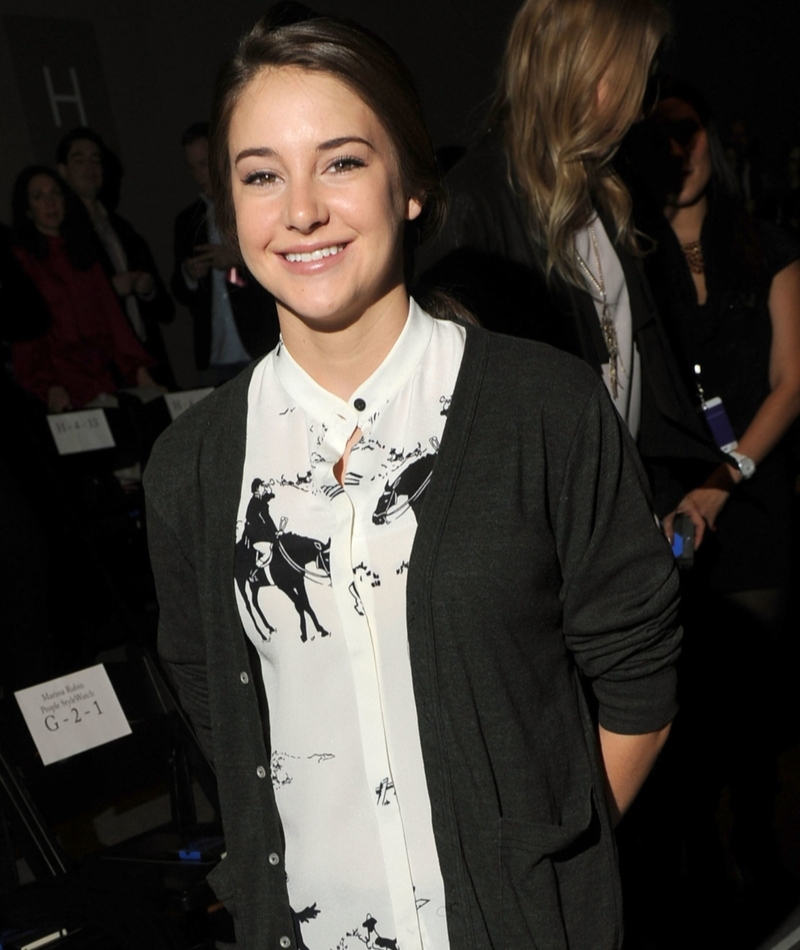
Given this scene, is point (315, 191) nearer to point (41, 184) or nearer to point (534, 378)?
point (534, 378)

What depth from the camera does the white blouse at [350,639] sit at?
121cm

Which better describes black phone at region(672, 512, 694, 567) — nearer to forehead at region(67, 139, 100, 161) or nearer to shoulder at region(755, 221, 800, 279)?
shoulder at region(755, 221, 800, 279)

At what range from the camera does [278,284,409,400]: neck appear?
1.29 m

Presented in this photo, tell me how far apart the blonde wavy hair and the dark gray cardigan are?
0.67 m

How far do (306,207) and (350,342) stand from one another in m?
0.17

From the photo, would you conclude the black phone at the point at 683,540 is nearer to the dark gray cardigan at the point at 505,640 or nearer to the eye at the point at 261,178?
the dark gray cardigan at the point at 505,640

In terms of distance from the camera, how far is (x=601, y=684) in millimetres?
1333

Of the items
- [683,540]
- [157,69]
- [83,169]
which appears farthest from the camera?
[157,69]

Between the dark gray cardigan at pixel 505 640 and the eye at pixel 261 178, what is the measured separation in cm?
26

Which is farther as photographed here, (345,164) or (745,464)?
(745,464)

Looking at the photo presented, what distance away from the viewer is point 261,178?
48.9 inches

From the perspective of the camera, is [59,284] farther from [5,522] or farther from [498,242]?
[498,242]

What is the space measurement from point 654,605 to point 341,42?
0.69 m

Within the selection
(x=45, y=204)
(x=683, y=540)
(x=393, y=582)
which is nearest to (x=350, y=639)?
(x=393, y=582)
